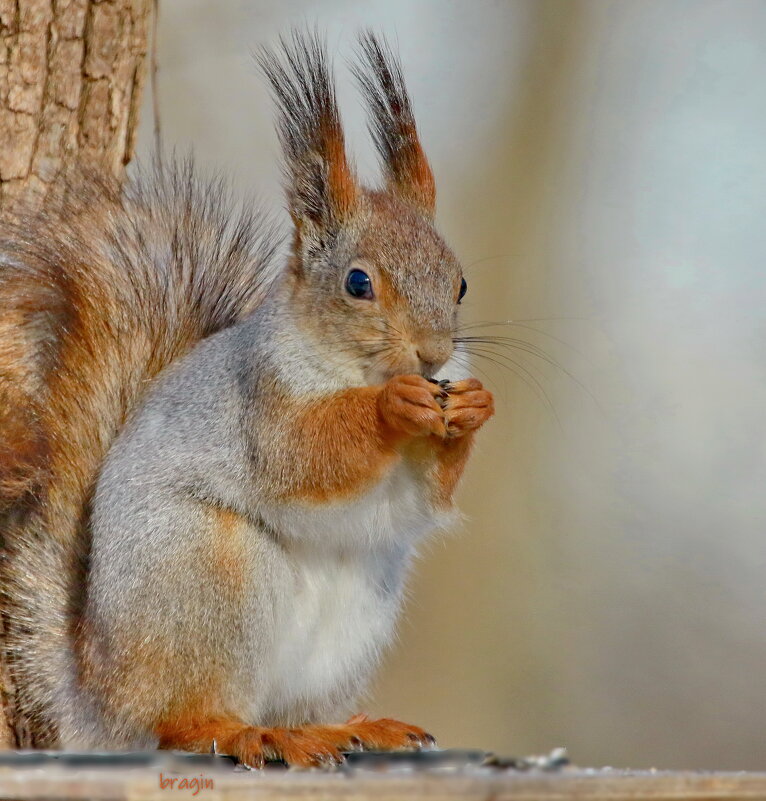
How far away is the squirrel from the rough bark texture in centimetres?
18

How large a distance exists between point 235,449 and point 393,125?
71 cm

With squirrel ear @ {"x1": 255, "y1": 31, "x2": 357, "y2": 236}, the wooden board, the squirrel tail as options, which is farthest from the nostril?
the wooden board

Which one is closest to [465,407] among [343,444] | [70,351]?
[343,444]

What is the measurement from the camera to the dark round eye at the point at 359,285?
1.81 metres

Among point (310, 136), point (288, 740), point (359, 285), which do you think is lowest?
point (288, 740)

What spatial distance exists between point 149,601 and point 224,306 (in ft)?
2.31

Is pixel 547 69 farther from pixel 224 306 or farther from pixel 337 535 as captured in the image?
pixel 337 535

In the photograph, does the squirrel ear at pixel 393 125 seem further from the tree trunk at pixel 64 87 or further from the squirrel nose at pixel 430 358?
the tree trunk at pixel 64 87

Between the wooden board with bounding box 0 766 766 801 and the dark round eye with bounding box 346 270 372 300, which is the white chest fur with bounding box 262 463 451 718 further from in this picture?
the wooden board with bounding box 0 766 766 801

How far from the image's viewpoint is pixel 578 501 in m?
4.01

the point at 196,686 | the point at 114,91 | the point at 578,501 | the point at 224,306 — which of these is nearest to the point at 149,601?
the point at 196,686

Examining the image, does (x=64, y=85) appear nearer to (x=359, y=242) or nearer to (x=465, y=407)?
(x=359, y=242)

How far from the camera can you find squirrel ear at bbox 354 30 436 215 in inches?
78.3

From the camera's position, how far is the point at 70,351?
6.57ft
